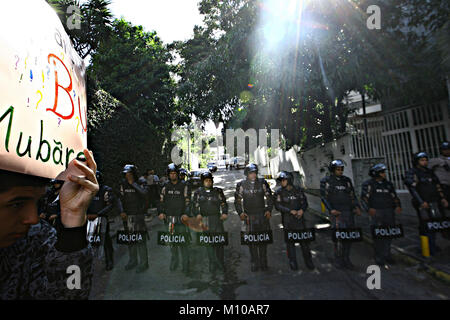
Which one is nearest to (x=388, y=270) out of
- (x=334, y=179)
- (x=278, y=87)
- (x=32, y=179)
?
(x=334, y=179)

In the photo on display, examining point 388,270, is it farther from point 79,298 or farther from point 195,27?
point 195,27

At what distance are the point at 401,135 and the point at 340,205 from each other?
270 inches

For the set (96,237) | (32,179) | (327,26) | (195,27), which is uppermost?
(195,27)

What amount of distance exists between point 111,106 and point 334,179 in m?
9.35

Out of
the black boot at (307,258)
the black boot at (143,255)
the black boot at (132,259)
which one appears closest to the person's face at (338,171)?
the black boot at (307,258)

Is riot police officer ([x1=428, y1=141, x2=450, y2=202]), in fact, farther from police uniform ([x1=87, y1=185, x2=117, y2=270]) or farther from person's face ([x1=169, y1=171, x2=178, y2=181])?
police uniform ([x1=87, y1=185, x2=117, y2=270])

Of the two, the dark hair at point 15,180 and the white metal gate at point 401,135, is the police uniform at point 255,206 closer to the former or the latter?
the dark hair at point 15,180

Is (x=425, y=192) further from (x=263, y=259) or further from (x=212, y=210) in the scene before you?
(x=212, y=210)

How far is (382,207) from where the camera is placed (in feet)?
15.3

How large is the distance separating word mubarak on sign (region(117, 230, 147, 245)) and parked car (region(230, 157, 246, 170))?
33696 mm

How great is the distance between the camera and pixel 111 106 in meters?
10.2

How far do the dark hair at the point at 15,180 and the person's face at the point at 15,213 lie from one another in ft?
0.06

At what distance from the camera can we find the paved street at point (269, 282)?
11.7 ft

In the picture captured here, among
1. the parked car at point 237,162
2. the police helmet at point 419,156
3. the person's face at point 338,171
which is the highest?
the parked car at point 237,162
